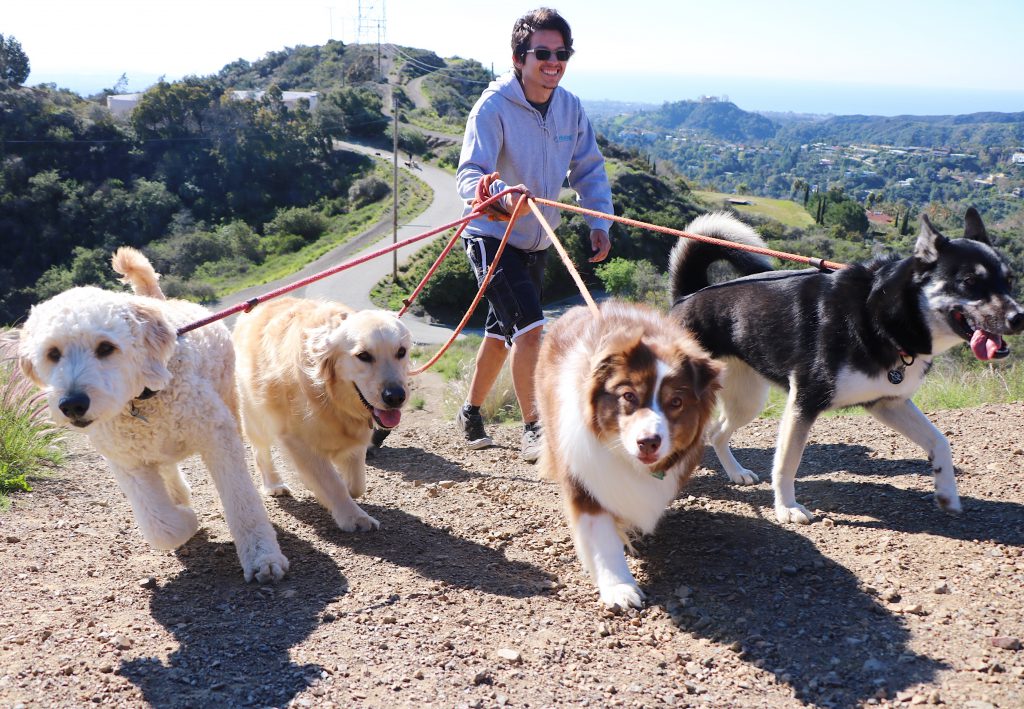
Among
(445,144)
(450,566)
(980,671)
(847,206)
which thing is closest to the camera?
(980,671)

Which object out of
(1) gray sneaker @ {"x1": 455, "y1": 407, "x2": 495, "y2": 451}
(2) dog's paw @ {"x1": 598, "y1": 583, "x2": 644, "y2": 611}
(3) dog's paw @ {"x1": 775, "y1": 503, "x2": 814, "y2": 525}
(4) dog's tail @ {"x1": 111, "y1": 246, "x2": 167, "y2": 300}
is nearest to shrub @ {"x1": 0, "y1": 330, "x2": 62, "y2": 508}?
(4) dog's tail @ {"x1": 111, "y1": 246, "x2": 167, "y2": 300}

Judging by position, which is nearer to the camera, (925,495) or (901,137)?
(925,495)

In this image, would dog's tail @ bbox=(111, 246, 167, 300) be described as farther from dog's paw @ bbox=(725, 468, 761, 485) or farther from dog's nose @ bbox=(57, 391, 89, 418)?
dog's paw @ bbox=(725, 468, 761, 485)

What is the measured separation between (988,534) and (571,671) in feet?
8.35

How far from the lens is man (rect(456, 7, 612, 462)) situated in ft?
16.9

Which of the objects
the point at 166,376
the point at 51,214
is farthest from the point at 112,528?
the point at 51,214

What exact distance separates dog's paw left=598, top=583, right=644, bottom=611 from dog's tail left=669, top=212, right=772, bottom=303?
2419 millimetres

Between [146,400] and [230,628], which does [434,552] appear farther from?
[146,400]

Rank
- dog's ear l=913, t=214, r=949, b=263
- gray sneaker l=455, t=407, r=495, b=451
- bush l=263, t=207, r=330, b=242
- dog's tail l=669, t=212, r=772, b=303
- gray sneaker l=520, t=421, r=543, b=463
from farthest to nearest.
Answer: bush l=263, t=207, r=330, b=242 → gray sneaker l=455, t=407, r=495, b=451 → gray sneaker l=520, t=421, r=543, b=463 → dog's tail l=669, t=212, r=772, b=303 → dog's ear l=913, t=214, r=949, b=263

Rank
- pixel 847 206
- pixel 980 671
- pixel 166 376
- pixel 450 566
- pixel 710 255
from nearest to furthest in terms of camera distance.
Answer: pixel 980 671, pixel 166 376, pixel 450 566, pixel 710 255, pixel 847 206

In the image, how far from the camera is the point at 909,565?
3721 mm

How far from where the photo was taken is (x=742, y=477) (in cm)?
512

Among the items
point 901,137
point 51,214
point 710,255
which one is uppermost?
point 901,137

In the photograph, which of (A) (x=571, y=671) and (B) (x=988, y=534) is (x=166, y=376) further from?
(B) (x=988, y=534)
